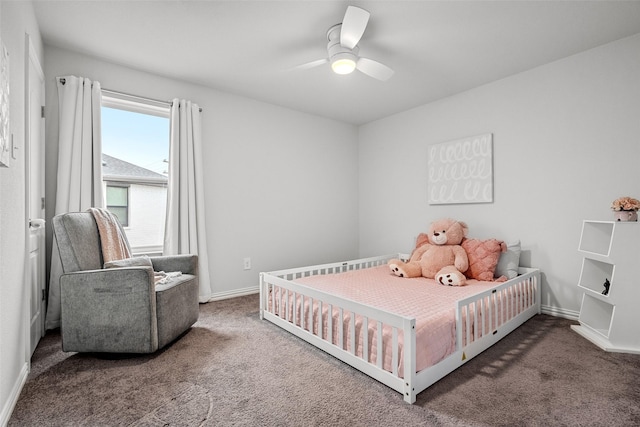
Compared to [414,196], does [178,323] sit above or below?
below

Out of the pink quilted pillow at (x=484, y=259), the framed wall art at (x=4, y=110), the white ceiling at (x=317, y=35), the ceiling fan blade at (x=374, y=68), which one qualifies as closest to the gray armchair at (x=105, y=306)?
the framed wall art at (x=4, y=110)

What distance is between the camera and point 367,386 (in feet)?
5.22

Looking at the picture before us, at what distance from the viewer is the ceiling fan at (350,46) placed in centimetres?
184

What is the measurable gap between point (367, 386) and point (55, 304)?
91.6 inches

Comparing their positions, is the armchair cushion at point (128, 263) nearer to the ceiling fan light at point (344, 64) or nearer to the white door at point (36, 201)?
the white door at point (36, 201)

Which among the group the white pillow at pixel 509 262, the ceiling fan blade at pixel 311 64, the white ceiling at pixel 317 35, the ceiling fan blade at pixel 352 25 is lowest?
the white pillow at pixel 509 262

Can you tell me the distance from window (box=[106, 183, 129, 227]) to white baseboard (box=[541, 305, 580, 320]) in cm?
388

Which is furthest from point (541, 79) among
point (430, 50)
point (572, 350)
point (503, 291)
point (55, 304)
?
point (55, 304)

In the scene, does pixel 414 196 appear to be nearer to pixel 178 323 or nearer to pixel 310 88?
pixel 310 88

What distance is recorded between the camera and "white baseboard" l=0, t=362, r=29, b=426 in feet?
4.26

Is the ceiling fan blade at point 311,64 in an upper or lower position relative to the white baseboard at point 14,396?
upper

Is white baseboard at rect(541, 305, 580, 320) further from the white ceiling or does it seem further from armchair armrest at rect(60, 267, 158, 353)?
armchair armrest at rect(60, 267, 158, 353)

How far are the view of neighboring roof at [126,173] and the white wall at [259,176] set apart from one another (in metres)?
0.37

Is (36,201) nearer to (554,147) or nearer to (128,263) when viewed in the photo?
(128,263)
